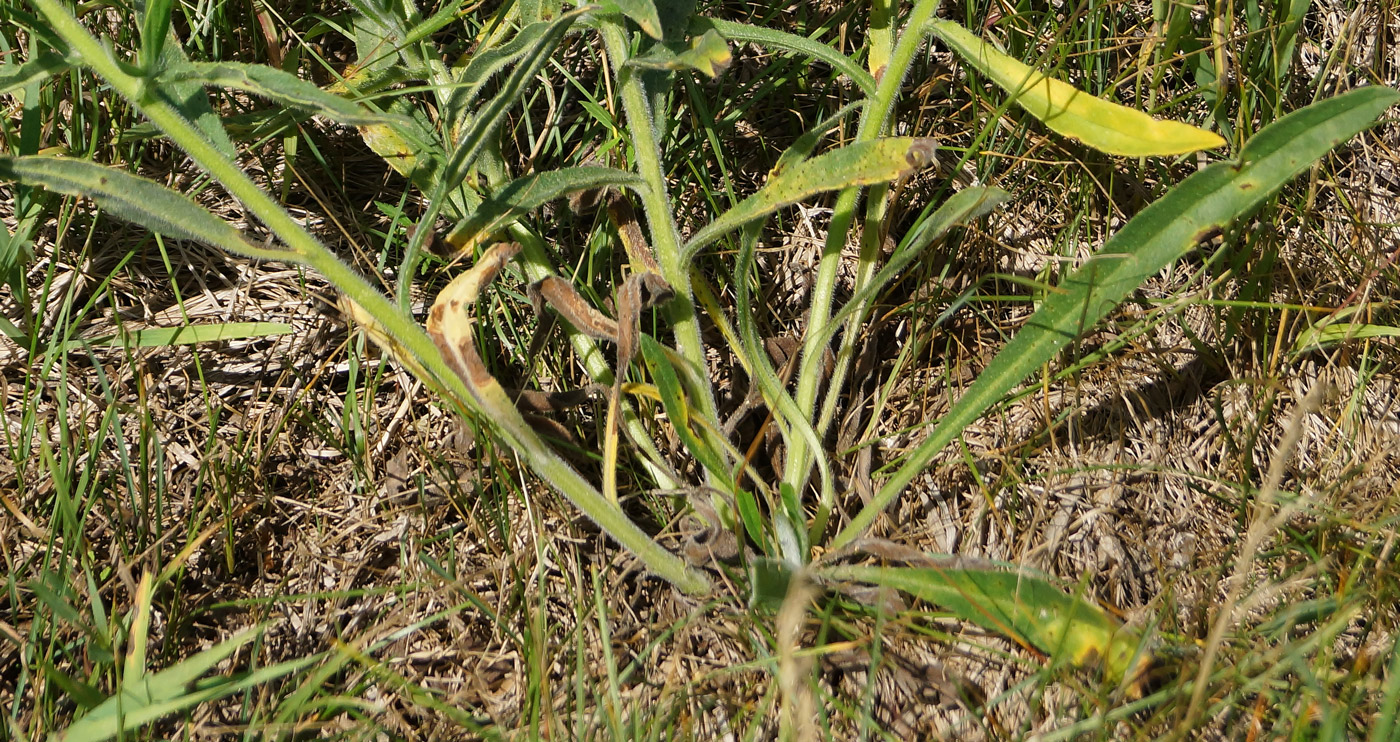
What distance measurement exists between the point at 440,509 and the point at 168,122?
780 mm

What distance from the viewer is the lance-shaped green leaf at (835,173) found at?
1308mm

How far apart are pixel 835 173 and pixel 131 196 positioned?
0.91m

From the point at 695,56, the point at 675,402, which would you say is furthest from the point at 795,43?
the point at 675,402

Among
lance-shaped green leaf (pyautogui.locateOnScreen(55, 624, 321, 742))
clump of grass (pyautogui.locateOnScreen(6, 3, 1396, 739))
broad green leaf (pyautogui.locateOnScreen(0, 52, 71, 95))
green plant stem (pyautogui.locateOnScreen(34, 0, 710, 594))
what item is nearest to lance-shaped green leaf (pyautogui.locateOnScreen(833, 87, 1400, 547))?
clump of grass (pyautogui.locateOnScreen(6, 3, 1396, 739))

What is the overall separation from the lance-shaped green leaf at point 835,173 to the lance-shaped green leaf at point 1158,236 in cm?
38

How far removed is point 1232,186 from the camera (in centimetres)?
143

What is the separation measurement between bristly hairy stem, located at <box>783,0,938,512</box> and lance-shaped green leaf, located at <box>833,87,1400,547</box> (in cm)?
15

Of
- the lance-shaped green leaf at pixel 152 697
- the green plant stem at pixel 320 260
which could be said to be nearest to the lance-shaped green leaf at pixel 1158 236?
the green plant stem at pixel 320 260

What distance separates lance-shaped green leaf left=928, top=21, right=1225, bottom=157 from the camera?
139 cm

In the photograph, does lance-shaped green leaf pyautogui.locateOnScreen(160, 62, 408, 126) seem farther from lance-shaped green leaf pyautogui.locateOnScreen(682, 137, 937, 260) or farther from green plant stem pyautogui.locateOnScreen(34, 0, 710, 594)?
lance-shaped green leaf pyautogui.locateOnScreen(682, 137, 937, 260)

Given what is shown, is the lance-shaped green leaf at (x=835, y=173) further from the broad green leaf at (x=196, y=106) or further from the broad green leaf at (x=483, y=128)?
the broad green leaf at (x=196, y=106)

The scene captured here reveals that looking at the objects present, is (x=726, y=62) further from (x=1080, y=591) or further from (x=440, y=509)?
(x=440, y=509)

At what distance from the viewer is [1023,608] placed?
1382 mm

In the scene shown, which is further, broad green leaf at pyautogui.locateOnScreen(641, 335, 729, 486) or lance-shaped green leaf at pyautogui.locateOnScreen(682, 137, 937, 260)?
broad green leaf at pyautogui.locateOnScreen(641, 335, 729, 486)
